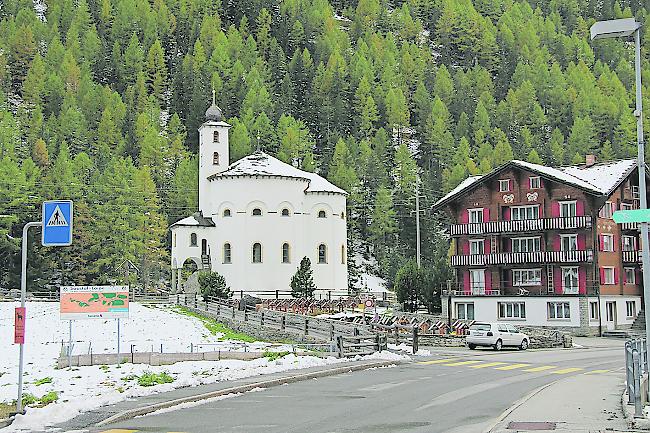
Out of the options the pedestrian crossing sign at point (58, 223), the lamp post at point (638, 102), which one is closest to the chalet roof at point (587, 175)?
the lamp post at point (638, 102)

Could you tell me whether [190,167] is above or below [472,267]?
above

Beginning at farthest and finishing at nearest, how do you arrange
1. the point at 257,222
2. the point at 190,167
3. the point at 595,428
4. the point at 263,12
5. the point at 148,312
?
the point at 263,12, the point at 190,167, the point at 257,222, the point at 148,312, the point at 595,428

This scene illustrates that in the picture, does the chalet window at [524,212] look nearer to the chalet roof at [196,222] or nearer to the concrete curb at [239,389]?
the chalet roof at [196,222]

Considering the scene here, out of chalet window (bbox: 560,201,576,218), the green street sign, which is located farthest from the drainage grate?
chalet window (bbox: 560,201,576,218)

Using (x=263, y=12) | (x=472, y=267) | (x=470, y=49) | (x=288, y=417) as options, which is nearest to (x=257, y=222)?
(x=472, y=267)

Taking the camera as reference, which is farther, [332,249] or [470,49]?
[470,49]

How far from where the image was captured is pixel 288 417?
15.8 m

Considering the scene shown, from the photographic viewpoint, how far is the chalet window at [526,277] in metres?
56.8

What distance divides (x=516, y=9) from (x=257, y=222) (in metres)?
144

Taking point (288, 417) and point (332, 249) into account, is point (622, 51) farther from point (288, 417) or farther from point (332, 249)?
point (288, 417)

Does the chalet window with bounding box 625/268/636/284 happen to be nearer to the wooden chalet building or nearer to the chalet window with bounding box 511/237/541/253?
the wooden chalet building

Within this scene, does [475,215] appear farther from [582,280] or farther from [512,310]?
[582,280]

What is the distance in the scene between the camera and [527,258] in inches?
2232

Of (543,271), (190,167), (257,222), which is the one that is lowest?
(543,271)
